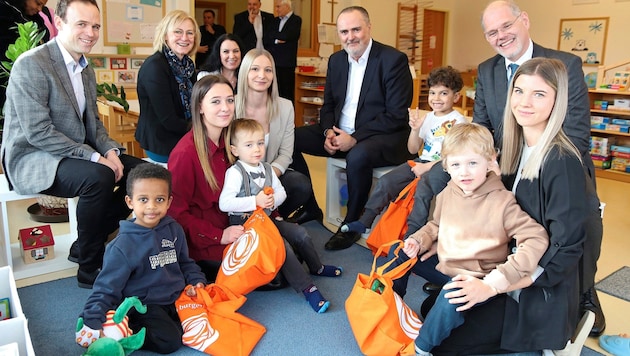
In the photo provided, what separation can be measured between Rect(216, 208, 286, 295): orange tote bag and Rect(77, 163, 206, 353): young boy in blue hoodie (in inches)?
5.3

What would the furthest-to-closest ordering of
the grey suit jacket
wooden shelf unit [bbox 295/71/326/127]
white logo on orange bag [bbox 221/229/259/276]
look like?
wooden shelf unit [bbox 295/71/326/127], the grey suit jacket, white logo on orange bag [bbox 221/229/259/276]

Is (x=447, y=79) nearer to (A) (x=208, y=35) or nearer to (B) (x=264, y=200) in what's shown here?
(B) (x=264, y=200)

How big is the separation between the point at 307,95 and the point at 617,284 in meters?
5.13

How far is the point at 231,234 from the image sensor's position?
2.38 meters

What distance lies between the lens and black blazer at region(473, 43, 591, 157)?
7.37 ft

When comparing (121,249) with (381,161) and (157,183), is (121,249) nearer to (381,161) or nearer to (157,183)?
(157,183)

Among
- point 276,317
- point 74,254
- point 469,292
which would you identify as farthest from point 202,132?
point 469,292

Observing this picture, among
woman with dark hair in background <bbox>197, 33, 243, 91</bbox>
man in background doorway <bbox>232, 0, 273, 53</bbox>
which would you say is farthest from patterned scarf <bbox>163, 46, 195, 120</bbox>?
man in background doorway <bbox>232, 0, 273, 53</bbox>

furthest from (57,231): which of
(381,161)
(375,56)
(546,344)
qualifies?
(546,344)

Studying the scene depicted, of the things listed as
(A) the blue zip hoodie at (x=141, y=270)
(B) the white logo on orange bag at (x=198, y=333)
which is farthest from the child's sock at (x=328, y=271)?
(B) the white logo on orange bag at (x=198, y=333)

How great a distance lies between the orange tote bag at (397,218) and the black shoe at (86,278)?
1389mm

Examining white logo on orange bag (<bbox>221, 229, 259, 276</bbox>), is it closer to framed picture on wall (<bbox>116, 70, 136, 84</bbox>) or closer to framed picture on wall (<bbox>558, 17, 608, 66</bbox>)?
framed picture on wall (<bbox>116, 70, 136, 84</bbox>)

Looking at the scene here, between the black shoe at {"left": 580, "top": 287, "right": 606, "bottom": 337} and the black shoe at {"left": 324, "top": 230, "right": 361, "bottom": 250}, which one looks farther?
the black shoe at {"left": 324, "top": 230, "right": 361, "bottom": 250}

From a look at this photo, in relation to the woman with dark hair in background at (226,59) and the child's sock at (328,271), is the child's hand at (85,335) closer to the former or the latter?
the child's sock at (328,271)
